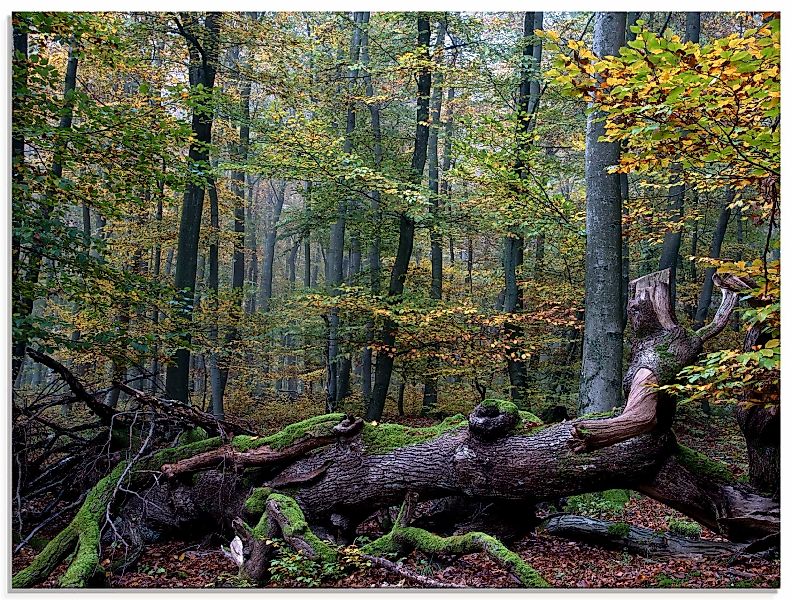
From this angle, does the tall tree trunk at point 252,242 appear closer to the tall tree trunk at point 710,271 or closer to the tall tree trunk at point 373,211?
the tall tree trunk at point 373,211

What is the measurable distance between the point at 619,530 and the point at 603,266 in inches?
96.4

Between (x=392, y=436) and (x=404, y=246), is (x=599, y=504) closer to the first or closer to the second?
(x=392, y=436)

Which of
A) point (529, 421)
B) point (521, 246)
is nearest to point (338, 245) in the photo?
point (521, 246)

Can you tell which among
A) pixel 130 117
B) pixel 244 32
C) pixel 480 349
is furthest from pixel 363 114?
pixel 130 117

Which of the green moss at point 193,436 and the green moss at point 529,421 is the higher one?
the green moss at point 529,421

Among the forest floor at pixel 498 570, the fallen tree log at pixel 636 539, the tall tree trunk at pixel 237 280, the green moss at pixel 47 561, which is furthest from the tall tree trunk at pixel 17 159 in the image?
the tall tree trunk at pixel 237 280

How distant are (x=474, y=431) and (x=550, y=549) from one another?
1118mm

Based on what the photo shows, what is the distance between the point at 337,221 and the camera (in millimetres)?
10352

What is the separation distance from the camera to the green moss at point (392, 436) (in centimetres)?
456

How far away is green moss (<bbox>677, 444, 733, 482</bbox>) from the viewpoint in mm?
4184

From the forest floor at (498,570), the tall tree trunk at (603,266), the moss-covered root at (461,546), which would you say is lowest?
the forest floor at (498,570)

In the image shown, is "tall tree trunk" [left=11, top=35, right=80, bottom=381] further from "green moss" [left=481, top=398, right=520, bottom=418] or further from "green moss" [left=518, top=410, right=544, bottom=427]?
"green moss" [left=518, top=410, right=544, bottom=427]

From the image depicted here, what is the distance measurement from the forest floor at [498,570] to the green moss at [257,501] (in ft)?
1.25
